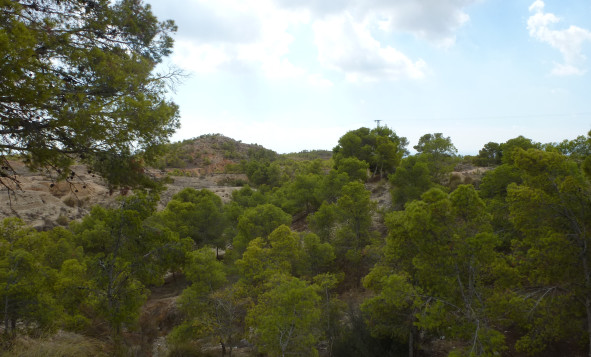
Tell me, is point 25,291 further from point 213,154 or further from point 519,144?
point 213,154

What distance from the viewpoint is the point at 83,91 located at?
19.8 ft

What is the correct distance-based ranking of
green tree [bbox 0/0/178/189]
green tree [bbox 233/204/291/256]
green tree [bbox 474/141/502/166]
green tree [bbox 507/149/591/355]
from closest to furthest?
green tree [bbox 0/0/178/189] → green tree [bbox 507/149/591/355] → green tree [bbox 233/204/291/256] → green tree [bbox 474/141/502/166]

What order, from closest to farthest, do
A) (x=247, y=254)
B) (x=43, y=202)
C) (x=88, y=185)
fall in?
(x=247, y=254)
(x=43, y=202)
(x=88, y=185)

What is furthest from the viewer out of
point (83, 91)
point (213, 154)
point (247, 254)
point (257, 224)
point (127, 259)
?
point (213, 154)

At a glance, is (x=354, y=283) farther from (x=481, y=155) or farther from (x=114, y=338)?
(x=481, y=155)

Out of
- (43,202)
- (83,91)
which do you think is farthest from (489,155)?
(43,202)

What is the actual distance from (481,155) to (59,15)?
42.4 metres

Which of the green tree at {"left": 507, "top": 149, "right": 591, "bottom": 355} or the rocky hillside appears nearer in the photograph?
the green tree at {"left": 507, "top": 149, "right": 591, "bottom": 355}

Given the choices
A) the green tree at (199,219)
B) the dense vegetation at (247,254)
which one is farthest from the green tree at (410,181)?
the green tree at (199,219)

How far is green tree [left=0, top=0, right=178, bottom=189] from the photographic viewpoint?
198 inches

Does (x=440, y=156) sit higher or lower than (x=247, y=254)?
higher

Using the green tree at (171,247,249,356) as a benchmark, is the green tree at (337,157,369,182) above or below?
above

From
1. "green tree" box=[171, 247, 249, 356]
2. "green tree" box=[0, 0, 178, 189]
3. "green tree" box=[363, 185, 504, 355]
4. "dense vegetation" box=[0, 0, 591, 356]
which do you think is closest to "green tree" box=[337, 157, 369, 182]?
"dense vegetation" box=[0, 0, 591, 356]

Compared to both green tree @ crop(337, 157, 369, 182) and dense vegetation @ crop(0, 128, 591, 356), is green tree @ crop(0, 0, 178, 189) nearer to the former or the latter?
dense vegetation @ crop(0, 128, 591, 356)
